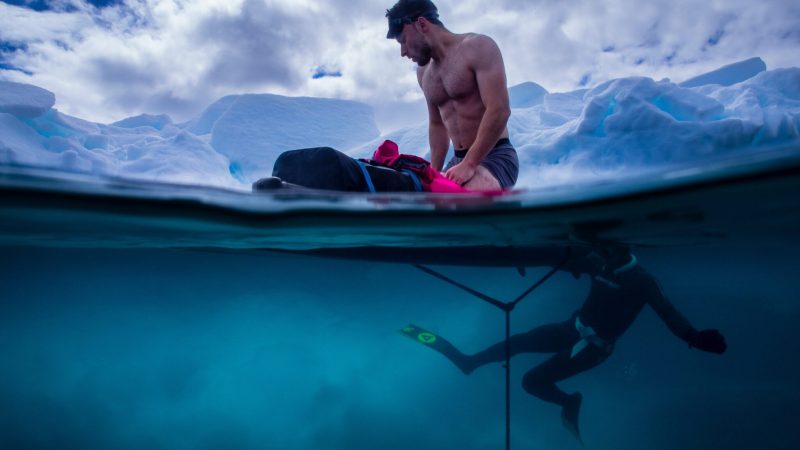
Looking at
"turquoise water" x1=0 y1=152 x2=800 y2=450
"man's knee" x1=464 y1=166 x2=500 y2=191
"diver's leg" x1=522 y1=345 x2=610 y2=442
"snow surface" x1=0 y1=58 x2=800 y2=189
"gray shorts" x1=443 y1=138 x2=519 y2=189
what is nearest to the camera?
"man's knee" x1=464 y1=166 x2=500 y2=191

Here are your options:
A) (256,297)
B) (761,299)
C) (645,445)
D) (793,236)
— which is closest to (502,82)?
(793,236)

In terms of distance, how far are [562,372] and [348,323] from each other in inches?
364

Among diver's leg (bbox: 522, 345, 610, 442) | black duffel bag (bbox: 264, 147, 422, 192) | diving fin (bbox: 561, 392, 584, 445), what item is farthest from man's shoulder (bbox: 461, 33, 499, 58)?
diving fin (bbox: 561, 392, 584, 445)

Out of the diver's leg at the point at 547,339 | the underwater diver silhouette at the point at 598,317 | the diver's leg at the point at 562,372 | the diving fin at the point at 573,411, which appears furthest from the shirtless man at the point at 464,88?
the diving fin at the point at 573,411

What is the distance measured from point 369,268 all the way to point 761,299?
17525mm

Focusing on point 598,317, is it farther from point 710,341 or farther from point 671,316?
point 710,341

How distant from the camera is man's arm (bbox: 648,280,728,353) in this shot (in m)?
5.09

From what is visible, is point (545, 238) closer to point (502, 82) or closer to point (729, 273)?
point (502, 82)

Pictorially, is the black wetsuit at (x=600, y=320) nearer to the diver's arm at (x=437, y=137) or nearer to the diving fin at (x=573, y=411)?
the diving fin at (x=573, y=411)

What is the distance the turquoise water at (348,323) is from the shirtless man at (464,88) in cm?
71

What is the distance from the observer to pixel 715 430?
40.4ft

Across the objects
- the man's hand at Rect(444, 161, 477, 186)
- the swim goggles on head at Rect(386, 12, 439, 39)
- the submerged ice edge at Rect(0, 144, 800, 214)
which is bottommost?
the submerged ice edge at Rect(0, 144, 800, 214)

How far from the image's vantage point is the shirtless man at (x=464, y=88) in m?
4.24

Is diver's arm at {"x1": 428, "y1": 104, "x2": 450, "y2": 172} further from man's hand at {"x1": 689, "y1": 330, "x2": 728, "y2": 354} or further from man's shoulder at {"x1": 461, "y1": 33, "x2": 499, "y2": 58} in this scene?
man's hand at {"x1": 689, "y1": 330, "x2": 728, "y2": 354}
